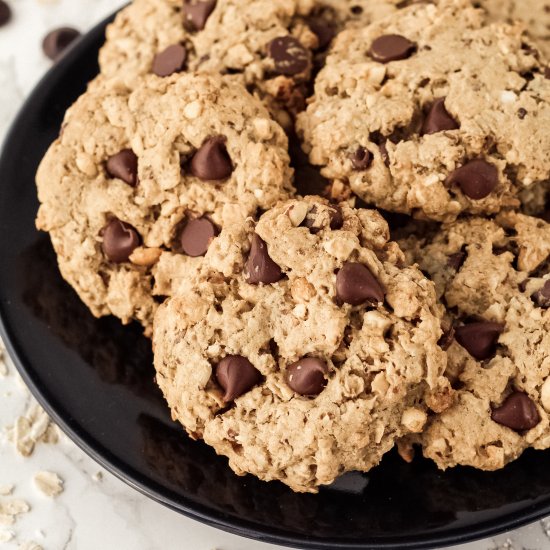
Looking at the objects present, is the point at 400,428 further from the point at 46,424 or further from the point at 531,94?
the point at 46,424

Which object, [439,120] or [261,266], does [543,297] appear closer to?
[439,120]

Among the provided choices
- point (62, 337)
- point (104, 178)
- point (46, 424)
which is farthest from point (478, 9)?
point (46, 424)

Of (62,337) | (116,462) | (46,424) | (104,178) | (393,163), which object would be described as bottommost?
(46,424)

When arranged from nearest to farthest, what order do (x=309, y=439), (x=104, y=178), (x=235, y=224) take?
(x=309, y=439) < (x=235, y=224) < (x=104, y=178)

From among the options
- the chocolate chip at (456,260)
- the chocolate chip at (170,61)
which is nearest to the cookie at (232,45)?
the chocolate chip at (170,61)

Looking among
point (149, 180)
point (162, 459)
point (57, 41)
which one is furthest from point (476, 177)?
point (57, 41)

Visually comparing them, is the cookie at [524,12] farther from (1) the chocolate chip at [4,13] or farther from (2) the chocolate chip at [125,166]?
(1) the chocolate chip at [4,13]
